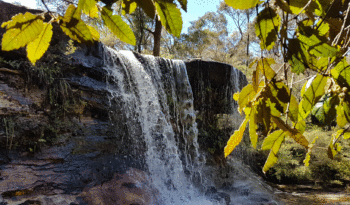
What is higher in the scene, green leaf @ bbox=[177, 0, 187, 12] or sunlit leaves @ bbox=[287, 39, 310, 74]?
green leaf @ bbox=[177, 0, 187, 12]

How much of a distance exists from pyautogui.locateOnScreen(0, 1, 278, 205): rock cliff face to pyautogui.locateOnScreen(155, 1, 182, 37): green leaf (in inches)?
123

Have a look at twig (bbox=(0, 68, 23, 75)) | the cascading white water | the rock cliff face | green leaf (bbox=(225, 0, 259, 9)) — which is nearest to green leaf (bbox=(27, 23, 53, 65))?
green leaf (bbox=(225, 0, 259, 9))

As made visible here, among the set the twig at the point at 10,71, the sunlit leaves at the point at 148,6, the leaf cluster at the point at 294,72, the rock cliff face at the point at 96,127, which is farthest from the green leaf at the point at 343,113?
the twig at the point at 10,71

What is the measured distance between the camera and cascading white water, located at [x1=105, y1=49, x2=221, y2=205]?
4234 mm

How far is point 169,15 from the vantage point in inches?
13.2

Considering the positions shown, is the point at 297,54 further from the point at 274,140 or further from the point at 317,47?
the point at 274,140

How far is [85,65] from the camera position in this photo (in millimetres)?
3928

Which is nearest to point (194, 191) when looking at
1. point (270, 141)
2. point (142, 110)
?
point (142, 110)

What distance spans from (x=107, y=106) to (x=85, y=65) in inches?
34.5

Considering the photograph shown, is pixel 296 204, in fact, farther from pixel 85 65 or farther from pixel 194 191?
pixel 85 65

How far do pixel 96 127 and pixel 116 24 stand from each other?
12.7 feet

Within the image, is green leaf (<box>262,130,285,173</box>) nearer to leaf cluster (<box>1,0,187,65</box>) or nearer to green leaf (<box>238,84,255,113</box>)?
green leaf (<box>238,84,255,113</box>)

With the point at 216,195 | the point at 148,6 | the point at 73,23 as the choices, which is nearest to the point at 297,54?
the point at 148,6

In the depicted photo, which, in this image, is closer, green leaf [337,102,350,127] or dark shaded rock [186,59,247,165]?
green leaf [337,102,350,127]
